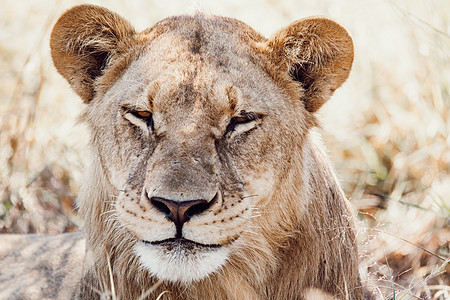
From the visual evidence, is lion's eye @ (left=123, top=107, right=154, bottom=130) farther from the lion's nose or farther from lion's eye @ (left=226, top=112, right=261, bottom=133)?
the lion's nose

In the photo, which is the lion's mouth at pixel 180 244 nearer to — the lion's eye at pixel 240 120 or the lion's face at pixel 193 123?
the lion's face at pixel 193 123

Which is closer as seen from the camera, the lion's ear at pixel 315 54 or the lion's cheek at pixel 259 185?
the lion's cheek at pixel 259 185

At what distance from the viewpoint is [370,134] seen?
22.5 feet

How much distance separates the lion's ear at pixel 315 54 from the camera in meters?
3.62

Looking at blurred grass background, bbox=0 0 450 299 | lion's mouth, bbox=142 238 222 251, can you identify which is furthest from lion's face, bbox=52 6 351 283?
blurred grass background, bbox=0 0 450 299

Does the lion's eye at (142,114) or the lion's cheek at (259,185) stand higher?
the lion's eye at (142,114)

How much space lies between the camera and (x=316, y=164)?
148 inches

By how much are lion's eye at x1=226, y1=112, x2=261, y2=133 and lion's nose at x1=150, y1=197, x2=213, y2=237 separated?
0.55 m

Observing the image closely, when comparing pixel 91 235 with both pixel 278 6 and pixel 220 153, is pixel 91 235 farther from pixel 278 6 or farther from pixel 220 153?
pixel 278 6

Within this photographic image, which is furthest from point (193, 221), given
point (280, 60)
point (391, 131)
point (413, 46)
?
point (413, 46)

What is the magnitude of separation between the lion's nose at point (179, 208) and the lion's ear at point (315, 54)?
44.1 inches

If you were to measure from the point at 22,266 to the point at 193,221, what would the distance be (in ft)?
6.73

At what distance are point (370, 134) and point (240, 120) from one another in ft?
12.3

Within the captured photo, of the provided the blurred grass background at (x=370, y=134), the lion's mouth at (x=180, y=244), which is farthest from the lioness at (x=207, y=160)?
the blurred grass background at (x=370, y=134)
